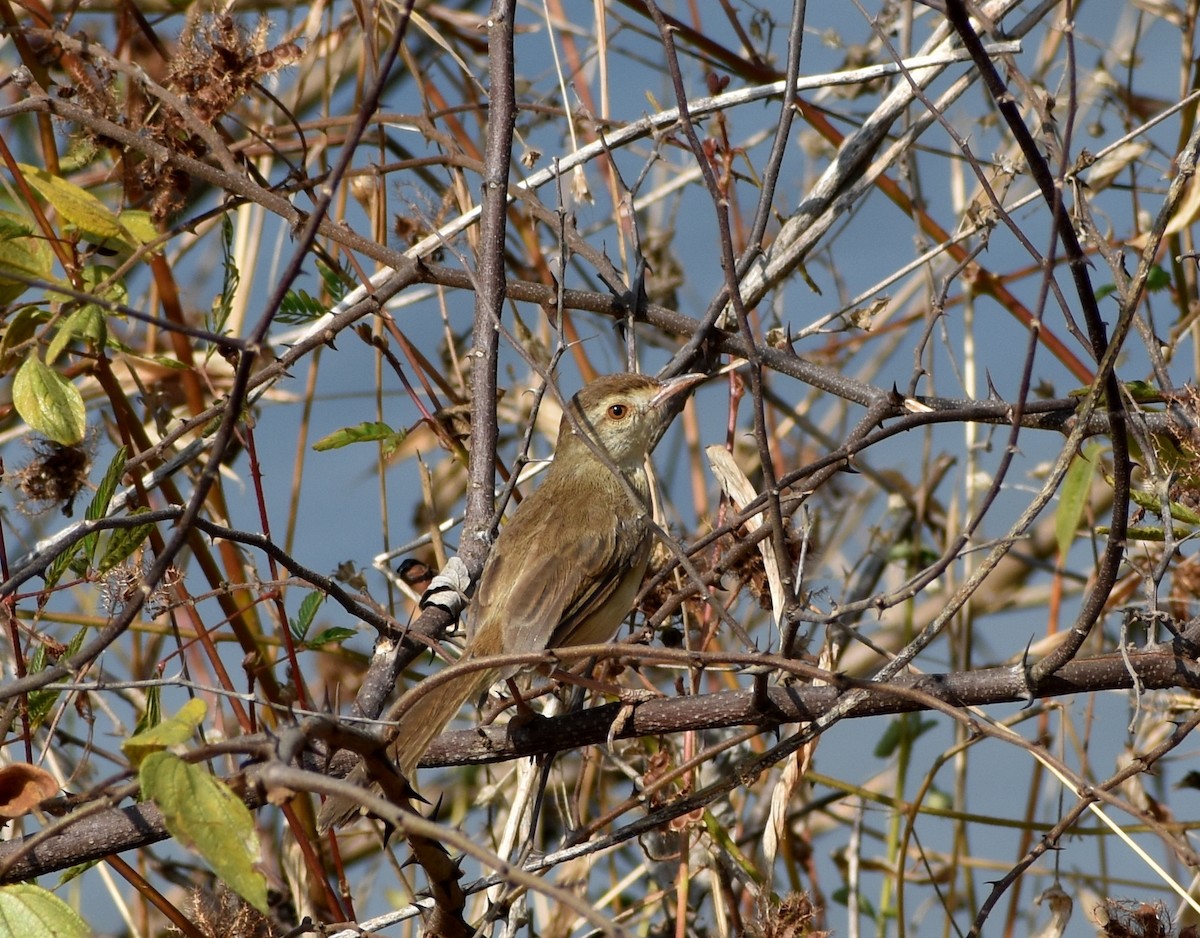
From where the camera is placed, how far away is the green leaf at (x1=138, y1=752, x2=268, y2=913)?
1655mm

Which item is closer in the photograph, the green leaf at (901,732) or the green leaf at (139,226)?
the green leaf at (139,226)

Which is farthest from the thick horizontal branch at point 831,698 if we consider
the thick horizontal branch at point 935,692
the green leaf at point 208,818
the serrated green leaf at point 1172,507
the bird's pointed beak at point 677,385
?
the bird's pointed beak at point 677,385

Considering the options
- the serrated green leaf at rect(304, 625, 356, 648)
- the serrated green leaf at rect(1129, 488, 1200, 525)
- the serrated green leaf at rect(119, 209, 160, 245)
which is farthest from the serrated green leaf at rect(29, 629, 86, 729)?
the serrated green leaf at rect(1129, 488, 1200, 525)

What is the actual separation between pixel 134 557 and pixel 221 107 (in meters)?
1.32

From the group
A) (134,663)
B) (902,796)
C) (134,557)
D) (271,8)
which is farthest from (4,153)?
(902,796)

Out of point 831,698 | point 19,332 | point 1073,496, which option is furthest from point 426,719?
point 1073,496

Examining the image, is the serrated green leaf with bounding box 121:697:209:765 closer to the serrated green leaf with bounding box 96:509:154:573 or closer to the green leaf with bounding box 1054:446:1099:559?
the serrated green leaf with bounding box 96:509:154:573

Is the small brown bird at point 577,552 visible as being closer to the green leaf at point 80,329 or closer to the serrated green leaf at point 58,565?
the serrated green leaf at point 58,565

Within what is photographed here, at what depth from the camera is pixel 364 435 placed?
12.1ft

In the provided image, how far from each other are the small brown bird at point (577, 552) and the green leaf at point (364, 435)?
17.5 inches

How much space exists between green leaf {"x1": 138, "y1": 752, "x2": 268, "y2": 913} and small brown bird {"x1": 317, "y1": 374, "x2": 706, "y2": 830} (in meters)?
1.61

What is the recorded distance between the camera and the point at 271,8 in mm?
6254

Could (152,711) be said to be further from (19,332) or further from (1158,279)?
(1158,279)

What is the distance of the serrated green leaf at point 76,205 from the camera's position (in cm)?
311
